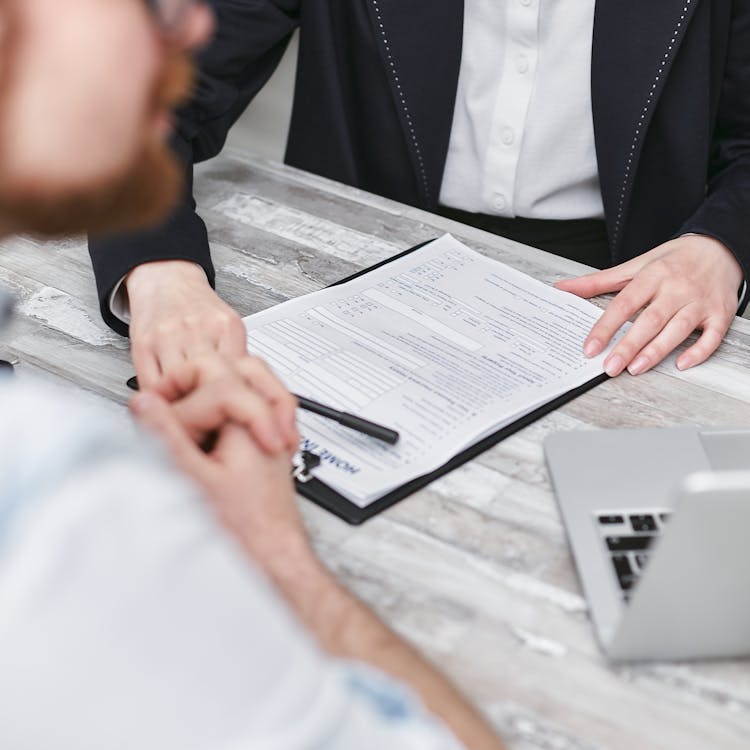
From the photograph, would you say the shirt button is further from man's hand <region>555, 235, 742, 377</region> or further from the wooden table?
man's hand <region>555, 235, 742, 377</region>

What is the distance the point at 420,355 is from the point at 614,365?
0.20 meters

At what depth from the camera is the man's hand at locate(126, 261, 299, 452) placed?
2.42 feet

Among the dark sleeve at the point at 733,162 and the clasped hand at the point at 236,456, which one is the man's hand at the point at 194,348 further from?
the dark sleeve at the point at 733,162

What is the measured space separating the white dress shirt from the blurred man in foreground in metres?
0.91

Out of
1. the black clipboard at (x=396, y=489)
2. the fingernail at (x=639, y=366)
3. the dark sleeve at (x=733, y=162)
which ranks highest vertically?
the dark sleeve at (x=733, y=162)

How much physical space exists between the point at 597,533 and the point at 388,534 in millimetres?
163

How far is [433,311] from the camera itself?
3.51 feet

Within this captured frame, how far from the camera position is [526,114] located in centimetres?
143

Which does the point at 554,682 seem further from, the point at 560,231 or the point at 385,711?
the point at 560,231

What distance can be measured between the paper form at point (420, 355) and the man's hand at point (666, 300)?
29mm

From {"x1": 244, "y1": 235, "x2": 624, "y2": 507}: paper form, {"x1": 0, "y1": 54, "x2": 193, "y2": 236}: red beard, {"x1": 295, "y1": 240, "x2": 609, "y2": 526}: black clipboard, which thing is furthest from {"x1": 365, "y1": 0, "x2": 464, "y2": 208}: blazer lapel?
{"x1": 0, "y1": 54, "x2": 193, "y2": 236}: red beard

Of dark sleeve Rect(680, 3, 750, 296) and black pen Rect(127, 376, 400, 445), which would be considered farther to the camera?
dark sleeve Rect(680, 3, 750, 296)

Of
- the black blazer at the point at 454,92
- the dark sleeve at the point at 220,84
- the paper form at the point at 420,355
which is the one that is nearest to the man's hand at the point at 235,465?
the paper form at the point at 420,355

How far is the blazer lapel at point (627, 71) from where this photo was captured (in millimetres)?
1301
